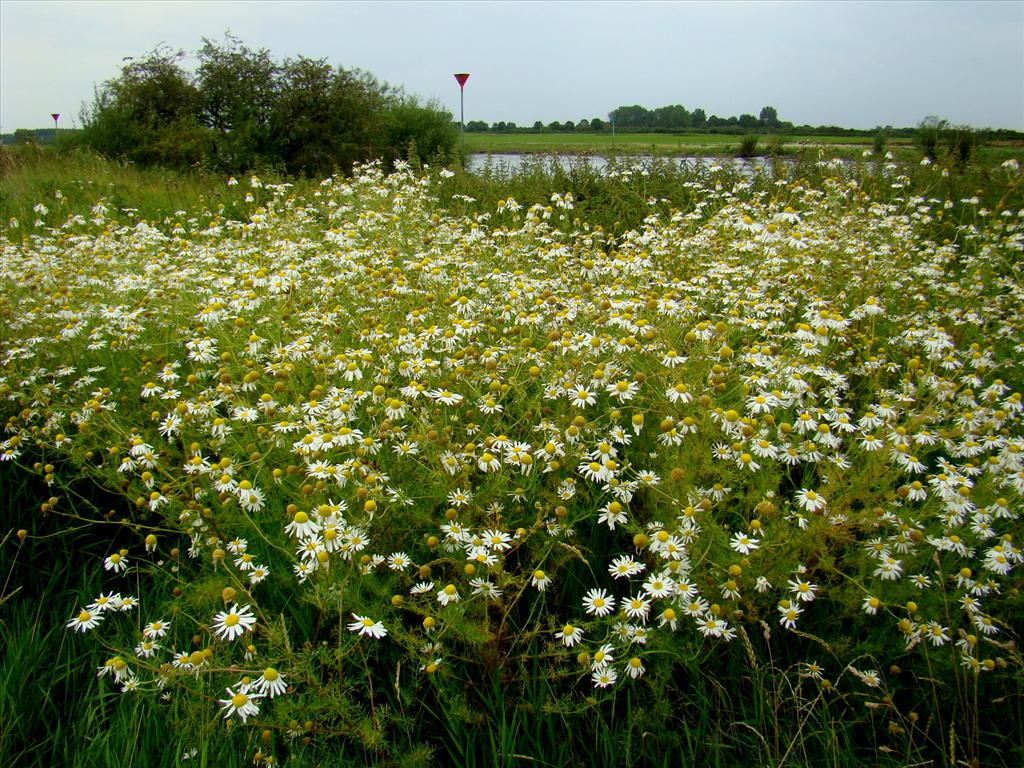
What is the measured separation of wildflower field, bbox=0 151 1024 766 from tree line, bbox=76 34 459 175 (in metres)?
12.1

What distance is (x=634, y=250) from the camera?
502 cm

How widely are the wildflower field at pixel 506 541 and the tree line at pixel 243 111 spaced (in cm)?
1211

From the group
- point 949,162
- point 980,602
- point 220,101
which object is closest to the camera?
point 980,602

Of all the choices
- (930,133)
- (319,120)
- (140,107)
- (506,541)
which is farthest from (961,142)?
(140,107)

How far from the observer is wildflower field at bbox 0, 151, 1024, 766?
189cm

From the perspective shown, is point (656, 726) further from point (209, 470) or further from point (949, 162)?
point (949, 162)

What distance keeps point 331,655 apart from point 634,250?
3837 mm

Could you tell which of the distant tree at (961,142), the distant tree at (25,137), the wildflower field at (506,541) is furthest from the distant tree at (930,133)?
the distant tree at (25,137)

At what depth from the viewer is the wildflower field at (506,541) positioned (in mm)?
1891

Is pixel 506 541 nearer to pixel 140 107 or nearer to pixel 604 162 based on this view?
Result: pixel 604 162

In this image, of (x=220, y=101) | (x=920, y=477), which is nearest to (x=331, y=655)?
(x=920, y=477)

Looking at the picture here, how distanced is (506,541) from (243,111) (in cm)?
1537

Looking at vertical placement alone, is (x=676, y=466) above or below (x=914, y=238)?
below

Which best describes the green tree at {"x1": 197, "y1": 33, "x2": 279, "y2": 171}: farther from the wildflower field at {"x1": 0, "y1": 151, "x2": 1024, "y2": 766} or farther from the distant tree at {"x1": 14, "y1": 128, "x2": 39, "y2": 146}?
the wildflower field at {"x1": 0, "y1": 151, "x2": 1024, "y2": 766}
